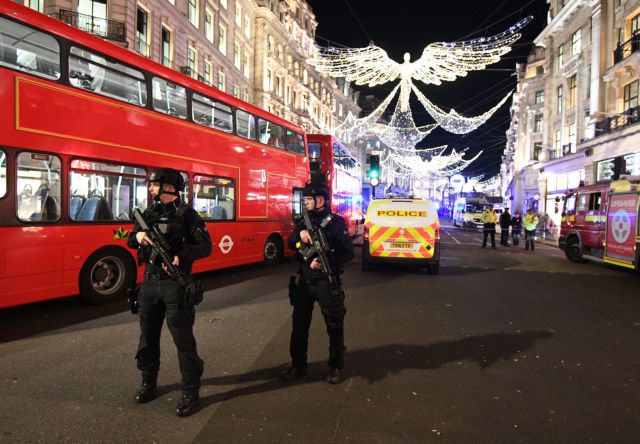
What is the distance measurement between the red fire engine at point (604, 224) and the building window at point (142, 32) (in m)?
21.7

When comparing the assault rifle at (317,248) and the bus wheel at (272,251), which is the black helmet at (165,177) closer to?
the assault rifle at (317,248)

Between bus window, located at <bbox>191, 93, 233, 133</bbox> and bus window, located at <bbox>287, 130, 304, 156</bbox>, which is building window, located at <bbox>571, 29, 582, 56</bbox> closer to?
bus window, located at <bbox>287, 130, 304, 156</bbox>

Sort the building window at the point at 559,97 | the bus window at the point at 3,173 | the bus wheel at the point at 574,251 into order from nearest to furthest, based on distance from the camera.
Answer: the bus window at the point at 3,173 → the bus wheel at the point at 574,251 → the building window at the point at 559,97

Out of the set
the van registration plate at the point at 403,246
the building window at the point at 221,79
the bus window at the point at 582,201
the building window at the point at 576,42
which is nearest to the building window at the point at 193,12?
the building window at the point at 221,79

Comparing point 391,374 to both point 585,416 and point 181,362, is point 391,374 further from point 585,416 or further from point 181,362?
point 181,362

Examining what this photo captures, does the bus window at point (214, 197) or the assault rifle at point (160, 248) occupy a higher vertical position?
the bus window at point (214, 197)

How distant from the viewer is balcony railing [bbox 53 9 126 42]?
58.8 feet

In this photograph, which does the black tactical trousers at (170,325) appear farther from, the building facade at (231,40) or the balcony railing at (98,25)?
the balcony railing at (98,25)

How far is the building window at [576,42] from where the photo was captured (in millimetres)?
30078

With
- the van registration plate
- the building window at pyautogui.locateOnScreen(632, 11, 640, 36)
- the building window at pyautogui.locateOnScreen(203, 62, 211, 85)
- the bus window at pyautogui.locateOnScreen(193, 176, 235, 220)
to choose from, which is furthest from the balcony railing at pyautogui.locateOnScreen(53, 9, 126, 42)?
the building window at pyautogui.locateOnScreen(632, 11, 640, 36)

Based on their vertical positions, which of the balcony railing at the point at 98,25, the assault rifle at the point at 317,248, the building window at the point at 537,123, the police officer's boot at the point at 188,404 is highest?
the building window at the point at 537,123

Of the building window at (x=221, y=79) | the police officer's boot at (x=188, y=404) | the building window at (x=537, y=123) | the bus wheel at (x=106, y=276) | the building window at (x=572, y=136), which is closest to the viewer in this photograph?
the police officer's boot at (x=188, y=404)

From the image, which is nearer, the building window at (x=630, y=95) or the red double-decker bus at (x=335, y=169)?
the red double-decker bus at (x=335, y=169)

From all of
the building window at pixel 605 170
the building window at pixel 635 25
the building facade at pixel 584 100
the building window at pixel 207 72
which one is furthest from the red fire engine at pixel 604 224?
the building window at pixel 207 72
